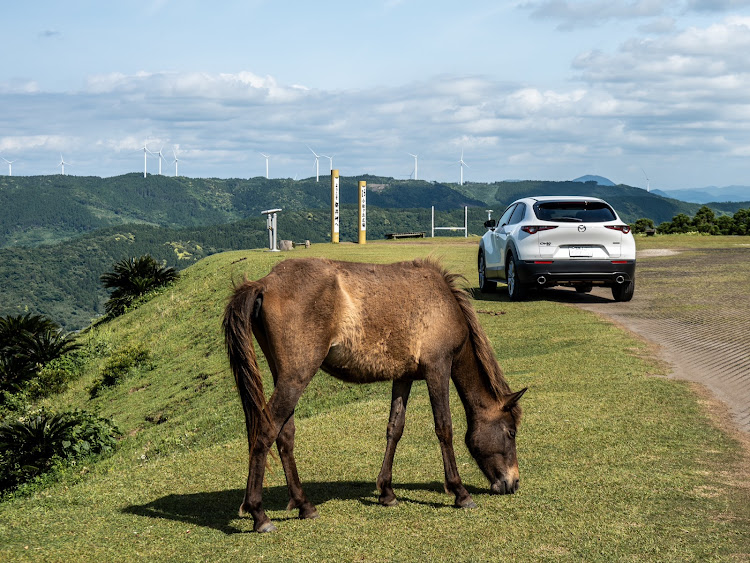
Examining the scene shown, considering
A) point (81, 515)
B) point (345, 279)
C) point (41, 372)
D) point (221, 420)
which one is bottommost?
point (41, 372)

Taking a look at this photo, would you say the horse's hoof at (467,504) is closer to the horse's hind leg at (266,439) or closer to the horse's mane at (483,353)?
the horse's mane at (483,353)

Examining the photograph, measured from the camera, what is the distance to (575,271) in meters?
18.0

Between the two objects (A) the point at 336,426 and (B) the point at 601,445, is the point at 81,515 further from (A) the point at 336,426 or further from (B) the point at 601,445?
(B) the point at 601,445

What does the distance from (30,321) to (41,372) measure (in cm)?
338

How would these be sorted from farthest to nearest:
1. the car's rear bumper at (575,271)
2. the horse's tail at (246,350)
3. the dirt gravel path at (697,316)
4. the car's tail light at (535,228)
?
the car's rear bumper at (575,271) < the car's tail light at (535,228) < the dirt gravel path at (697,316) < the horse's tail at (246,350)

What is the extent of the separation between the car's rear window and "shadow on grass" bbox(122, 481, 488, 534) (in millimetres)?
11994

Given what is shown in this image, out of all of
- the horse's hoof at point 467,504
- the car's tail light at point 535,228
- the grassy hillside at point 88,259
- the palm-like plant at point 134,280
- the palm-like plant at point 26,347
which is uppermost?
the car's tail light at point 535,228

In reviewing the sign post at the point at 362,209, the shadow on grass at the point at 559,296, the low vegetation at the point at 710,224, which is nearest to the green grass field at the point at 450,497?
the shadow on grass at the point at 559,296

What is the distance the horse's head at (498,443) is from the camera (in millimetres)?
6500

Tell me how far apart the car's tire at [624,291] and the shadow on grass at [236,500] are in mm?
13415

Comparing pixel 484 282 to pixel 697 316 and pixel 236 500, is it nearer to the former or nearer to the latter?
pixel 697 316

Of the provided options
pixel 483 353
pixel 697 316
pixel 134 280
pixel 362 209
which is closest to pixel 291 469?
pixel 483 353

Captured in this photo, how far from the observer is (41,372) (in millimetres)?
26734

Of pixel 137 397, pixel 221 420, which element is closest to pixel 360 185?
pixel 137 397
